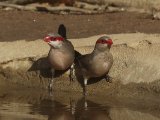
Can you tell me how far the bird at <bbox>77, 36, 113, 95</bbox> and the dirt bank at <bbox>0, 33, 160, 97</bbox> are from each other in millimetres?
326

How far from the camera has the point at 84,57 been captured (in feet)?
38.2

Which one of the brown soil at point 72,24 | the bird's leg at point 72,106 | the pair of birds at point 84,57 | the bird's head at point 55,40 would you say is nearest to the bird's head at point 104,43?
the pair of birds at point 84,57

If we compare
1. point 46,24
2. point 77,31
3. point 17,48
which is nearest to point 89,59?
point 17,48

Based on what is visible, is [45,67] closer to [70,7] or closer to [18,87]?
[18,87]

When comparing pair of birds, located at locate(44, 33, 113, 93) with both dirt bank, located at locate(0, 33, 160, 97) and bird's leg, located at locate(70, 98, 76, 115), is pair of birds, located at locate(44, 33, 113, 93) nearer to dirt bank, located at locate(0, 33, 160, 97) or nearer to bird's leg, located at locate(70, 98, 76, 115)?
dirt bank, located at locate(0, 33, 160, 97)

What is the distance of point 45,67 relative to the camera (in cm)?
1234

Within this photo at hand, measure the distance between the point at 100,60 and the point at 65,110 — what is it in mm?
1306

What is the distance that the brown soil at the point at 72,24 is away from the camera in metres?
15.0

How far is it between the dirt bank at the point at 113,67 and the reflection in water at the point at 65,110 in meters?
0.59

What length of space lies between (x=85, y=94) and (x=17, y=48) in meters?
2.10

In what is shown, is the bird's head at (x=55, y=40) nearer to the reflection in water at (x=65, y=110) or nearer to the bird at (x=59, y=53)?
the bird at (x=59, y=53)

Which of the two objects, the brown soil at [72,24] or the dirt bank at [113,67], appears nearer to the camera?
the dirt bank at [113,67]

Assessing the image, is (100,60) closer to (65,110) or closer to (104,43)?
(104,43)

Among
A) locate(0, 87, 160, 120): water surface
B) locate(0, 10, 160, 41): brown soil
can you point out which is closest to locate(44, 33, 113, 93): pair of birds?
locate(0, 87, 160, 120): water surface
